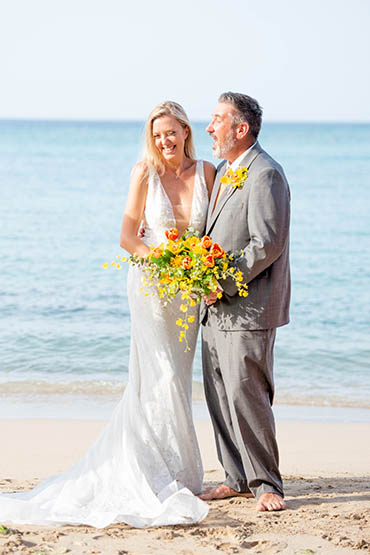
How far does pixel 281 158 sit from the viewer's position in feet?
138

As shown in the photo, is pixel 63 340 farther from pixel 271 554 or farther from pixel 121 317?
pixel 271 554

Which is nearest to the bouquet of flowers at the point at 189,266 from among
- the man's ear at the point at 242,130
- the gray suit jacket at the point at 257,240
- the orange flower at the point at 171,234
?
the orange flower at the point at 171,234

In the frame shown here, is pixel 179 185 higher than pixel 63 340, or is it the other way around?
pixel 179 185

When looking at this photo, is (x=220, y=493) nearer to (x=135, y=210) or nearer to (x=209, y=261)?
(x=209, y=261)

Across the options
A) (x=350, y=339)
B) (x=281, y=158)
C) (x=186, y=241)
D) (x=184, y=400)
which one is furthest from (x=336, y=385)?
(x=281, y=158)

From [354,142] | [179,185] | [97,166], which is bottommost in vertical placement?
[179,185]

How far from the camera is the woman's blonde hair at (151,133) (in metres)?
4.51

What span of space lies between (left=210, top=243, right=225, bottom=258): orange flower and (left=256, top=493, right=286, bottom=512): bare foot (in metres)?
1.37

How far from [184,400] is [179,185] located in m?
1.25

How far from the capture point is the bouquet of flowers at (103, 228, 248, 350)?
4.11 m

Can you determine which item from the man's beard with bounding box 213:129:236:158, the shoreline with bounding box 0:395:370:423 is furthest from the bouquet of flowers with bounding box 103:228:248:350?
the shoreline with bounding box 0:395:370:423

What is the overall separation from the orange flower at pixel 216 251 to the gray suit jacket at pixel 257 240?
0.54 ft

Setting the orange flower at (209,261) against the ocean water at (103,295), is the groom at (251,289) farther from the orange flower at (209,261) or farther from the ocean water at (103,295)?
the ocean water at (103,295)

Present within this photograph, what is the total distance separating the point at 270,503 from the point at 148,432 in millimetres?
776
